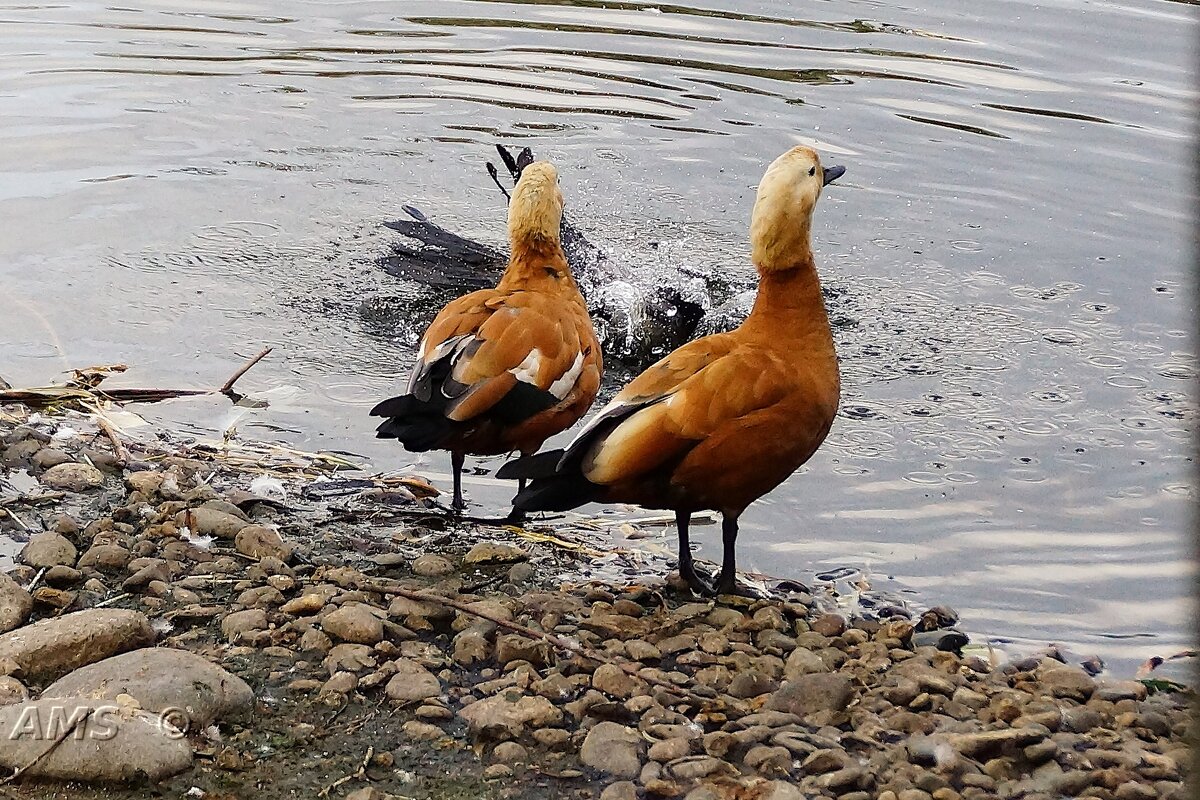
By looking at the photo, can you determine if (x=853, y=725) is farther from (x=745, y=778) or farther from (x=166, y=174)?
(x=166, y=174)

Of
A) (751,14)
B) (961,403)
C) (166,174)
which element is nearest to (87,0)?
(166,174)

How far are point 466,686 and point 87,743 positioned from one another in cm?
110

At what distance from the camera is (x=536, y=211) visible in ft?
20.7

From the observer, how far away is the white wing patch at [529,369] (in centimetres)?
553

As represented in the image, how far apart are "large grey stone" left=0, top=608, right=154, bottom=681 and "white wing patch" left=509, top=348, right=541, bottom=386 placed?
1862mm

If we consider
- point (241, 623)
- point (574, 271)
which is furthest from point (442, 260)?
point (241, 623)

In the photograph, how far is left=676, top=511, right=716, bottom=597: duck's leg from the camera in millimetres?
5113

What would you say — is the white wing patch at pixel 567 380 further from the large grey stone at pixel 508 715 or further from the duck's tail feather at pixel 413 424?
the large grey stone at pixel 508 715

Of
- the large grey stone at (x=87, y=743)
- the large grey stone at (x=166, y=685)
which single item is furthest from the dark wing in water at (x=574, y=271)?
the large grey stone at (x=87, y=743)

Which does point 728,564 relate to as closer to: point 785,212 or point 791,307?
point 791,307

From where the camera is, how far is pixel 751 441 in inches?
188

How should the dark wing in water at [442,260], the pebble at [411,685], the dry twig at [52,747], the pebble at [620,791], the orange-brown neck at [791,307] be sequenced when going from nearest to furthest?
the dry twig at [52,747], the pebble at [620,791], the pebble at [411,685], the orange-brown neck at [791,307], the dark wing in water at [442,260]

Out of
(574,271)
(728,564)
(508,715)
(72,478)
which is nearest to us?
(508,715)

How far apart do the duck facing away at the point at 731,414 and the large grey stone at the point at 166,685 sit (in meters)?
1.37
